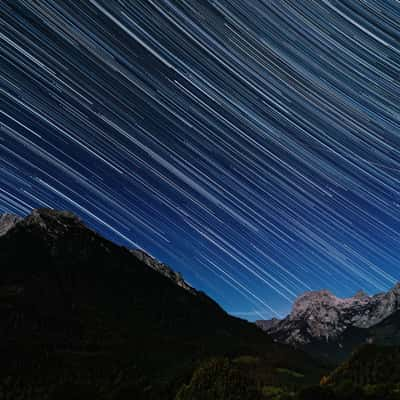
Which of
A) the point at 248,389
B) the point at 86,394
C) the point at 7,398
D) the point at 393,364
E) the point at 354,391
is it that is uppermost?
the point at 393,364

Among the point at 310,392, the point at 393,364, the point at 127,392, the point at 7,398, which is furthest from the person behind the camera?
the point at 7,398

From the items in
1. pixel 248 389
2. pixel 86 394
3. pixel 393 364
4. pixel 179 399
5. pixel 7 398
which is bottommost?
pixel 7 398

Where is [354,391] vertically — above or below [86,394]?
above

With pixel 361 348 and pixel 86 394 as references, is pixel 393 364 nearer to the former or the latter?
pixel 361 348

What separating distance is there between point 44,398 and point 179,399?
97.9 m

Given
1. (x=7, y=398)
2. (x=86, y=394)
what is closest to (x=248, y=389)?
(x=86, y=394)

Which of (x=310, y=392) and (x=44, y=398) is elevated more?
(x=310, y=392)

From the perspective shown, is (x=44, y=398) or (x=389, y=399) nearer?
(x=389, y=399)

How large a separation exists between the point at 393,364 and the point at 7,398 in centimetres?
17505

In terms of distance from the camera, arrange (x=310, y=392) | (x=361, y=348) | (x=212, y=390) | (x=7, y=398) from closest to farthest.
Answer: (x=310, y=392)
(x=212, y=390)
(x=361, y=348)
(x=7, y=398)

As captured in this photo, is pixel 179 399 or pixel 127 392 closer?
pixel 179 399

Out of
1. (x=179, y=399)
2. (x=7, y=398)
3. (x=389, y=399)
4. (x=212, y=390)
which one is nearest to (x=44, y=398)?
(x=7, y=398)

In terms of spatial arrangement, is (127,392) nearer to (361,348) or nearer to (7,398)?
(7,398)

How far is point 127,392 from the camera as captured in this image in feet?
458
